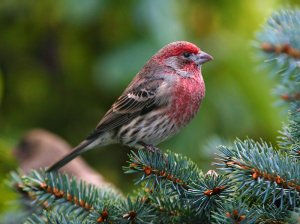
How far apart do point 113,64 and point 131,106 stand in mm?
708

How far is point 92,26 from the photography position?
16.3 feet

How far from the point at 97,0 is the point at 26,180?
82.2 inches

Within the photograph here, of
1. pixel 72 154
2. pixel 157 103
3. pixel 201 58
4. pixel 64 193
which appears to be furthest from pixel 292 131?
pixel 72 154

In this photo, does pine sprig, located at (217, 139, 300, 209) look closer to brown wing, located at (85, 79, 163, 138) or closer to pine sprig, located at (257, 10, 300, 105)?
pine sprig, located at (257, 10, 300, 105)

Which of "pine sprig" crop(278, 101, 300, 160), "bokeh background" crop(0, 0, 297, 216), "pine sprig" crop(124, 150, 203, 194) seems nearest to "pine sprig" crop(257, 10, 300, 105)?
"pine sprig" crop(278, 101, 300, 160)

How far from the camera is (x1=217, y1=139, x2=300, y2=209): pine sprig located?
2158 mm

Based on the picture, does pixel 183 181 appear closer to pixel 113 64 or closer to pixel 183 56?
pixel 183 56

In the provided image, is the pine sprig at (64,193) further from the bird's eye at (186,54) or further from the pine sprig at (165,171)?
the bird's eye at (186,54)

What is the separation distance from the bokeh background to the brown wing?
53cm

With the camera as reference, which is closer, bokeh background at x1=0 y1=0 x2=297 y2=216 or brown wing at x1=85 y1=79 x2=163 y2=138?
brown wing at x1=85 y1=79 x2=163 y2=138

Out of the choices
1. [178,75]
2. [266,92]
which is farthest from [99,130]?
[266,92]

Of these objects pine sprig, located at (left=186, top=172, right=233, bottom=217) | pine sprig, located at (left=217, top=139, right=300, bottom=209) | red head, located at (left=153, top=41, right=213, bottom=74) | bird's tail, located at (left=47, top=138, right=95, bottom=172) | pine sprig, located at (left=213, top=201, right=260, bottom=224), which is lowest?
pine sprig, located at (left=213, top=201, right=260, bottom=224)

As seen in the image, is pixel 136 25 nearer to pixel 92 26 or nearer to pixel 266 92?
pixel 92 26

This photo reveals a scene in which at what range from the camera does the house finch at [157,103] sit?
374 centimetres
